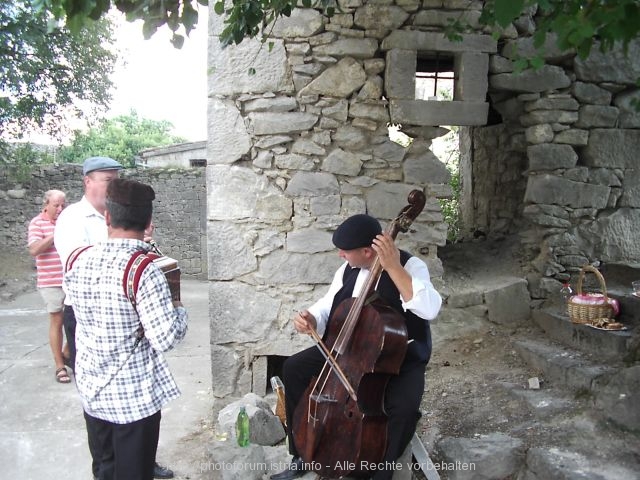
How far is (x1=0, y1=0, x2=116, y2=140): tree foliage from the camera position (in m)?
7.83

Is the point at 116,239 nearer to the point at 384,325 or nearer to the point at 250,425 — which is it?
the point at 384,325

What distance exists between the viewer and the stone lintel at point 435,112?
3422 millimetres

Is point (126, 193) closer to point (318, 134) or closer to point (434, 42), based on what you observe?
point (318, 134)

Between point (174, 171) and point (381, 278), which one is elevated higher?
point (174, 171)

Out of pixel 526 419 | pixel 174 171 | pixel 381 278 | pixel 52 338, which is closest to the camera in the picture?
pixel 381 278

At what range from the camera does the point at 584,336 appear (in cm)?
345

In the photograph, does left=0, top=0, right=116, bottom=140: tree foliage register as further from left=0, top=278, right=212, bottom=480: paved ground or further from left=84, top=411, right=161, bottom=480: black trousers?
left=84, top=411, right=161, bottom=480: black trousers

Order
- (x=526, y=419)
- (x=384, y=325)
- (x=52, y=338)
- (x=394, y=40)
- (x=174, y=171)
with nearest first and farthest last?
(x=384, y=325) → (x=526, y=419) → (x=394, y=40) → (x=52, y=338) → (x=174, y=171)

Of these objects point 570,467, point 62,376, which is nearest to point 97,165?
point 62,376

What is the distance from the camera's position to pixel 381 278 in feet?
8.38

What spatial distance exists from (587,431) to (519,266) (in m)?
1.67

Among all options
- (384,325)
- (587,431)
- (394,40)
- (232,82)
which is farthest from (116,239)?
(587,431)

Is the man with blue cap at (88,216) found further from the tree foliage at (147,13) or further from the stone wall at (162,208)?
the stone wall at (162,208)

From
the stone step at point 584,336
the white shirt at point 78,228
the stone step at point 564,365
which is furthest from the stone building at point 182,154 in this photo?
the stone step at point 564,365
